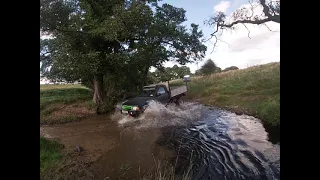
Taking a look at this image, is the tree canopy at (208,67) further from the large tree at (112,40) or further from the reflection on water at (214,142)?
the reflection on water at (214,142)

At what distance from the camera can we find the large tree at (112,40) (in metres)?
5.56

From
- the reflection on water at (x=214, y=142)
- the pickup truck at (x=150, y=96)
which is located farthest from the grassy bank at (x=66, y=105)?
the reflection on water at (x=214, y=142)

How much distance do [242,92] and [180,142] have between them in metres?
2.28

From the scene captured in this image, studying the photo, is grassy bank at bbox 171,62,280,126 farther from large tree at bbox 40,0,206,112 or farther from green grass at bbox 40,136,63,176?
green grass at bbox 40,136,63,176

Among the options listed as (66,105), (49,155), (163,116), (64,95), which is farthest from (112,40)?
(49,155)

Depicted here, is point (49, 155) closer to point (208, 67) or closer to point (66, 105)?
point (66, 105)

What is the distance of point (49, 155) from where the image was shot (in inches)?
161

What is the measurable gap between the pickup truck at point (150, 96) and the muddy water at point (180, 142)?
305 millimetres

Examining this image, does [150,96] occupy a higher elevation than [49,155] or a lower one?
higher

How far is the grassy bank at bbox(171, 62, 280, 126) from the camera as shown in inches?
188


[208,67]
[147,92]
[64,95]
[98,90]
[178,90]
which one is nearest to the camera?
[208,67]
